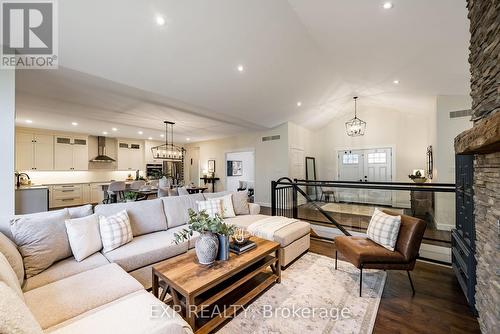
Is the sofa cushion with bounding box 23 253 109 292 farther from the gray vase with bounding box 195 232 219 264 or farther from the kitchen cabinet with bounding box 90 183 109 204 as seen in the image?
the kitchen cabinet with bounding box 90 183 109 204

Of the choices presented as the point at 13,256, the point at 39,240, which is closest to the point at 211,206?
the point at 39,240

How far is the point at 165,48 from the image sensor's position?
9.41 ft

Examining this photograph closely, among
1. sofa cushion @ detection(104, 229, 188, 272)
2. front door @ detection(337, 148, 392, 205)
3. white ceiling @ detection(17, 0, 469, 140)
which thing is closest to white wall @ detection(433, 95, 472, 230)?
white ceiling @ detection(17, 0, 469, 140)

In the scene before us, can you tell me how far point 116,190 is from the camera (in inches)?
214

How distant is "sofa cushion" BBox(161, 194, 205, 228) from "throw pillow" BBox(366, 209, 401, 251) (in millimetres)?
2690

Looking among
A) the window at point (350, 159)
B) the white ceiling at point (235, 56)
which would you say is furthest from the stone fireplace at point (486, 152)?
the window at point (350, 159)

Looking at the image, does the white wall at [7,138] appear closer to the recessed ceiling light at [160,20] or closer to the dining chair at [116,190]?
the recessed ceiling light at [160,20]

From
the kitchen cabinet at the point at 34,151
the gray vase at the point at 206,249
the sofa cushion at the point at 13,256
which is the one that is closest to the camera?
the sofa cushion at the point at 13,256

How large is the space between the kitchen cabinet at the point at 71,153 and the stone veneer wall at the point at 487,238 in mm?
9622

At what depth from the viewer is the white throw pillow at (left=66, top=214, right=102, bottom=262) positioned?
2.02 meters

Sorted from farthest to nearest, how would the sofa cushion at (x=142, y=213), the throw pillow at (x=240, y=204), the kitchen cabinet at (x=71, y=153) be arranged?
the kitchen cabinet at (x=71, y=153) < the throw pillow at (x=240, y=204) < the sofa cushion at (x=142, y=213)

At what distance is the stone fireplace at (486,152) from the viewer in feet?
4.42

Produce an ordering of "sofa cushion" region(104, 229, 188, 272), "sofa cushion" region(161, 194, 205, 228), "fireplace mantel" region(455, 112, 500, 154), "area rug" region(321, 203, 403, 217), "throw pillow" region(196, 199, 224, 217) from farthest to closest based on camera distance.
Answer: "area rug" region(321, 203, 403, 217), "throw pillow" region(196, 199, 224, 217), "sofa cushion" region(161, 194, 205, 228), "sofa cushion" region(104, 229, 188, 272), "fireplace mantel" region(455, 112, 500, 154)

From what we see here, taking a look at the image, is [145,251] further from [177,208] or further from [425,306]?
[425,306]
